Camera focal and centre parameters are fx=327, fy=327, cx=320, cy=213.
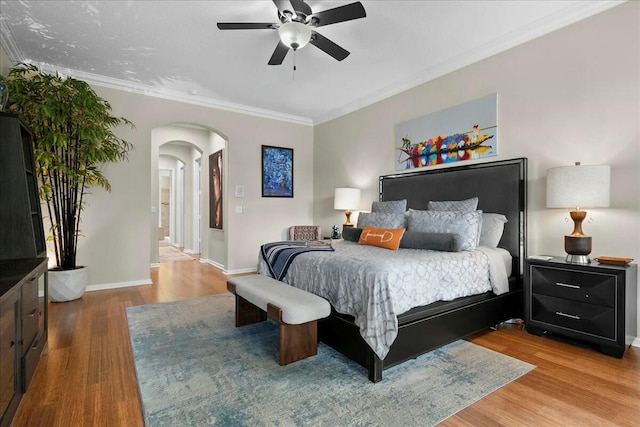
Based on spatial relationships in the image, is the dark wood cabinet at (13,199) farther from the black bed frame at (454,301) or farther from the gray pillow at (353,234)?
the gray pillow at (353,234)

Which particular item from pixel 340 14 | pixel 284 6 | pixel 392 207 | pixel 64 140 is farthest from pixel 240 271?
pixel 340 14

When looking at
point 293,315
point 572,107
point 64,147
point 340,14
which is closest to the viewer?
point 293,315

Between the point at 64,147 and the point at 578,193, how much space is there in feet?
16.4

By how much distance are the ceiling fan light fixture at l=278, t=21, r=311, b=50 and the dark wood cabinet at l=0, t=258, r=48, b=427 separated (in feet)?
7.81

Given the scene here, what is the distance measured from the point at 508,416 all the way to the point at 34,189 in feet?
12.2

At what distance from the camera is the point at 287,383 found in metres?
2.00

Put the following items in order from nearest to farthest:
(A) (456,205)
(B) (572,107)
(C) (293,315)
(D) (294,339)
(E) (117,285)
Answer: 1. (C) (293,315)
2. (D) (294,339)
3. (B) (572,107)
4. (A) (456,205)
5. (E) (117,285)

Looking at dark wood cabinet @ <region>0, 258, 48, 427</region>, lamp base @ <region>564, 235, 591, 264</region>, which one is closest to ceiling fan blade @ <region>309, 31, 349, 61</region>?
lamp base @ <region>564, 235, 591, 264</region>

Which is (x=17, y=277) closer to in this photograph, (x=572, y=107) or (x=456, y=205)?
(x=456, y=205)

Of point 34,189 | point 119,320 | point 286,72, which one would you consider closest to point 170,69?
point 286,72

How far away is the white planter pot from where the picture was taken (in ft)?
12.1

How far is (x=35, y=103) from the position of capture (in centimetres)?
335

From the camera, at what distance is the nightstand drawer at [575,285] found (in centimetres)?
236

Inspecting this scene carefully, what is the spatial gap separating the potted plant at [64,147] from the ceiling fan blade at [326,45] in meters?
2.67
